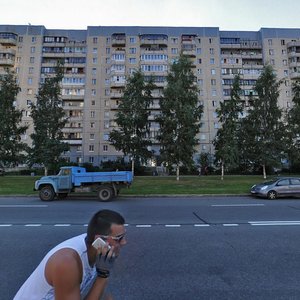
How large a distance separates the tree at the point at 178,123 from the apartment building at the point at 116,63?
31.6 metres

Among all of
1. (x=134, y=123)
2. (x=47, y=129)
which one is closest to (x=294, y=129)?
(x=134, y=123)

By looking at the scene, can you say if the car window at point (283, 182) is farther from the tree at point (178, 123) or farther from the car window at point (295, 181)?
the tree at point (178, 123)

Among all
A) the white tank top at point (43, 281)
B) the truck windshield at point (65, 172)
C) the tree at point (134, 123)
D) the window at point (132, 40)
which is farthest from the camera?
the window at point (132, 40)

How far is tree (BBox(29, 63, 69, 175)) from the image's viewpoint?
2900 centimetres

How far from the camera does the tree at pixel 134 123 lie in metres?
33.0

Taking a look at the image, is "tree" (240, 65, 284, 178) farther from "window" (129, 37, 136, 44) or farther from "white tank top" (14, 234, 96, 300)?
"window" (129, 37, 136, 44)

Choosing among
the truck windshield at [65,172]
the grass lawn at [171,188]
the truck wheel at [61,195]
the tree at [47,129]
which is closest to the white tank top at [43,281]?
the truck windshield at [65,172]

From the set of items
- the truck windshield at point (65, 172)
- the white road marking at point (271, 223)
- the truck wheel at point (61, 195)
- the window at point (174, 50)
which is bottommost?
the white road marking at point (271, 223)

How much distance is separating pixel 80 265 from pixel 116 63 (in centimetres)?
6522

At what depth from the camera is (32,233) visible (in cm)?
734

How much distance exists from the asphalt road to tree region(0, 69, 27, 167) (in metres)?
21.5

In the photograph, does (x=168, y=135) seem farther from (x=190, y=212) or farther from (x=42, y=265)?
(x=42, y=265)

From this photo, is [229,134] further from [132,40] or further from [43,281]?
[132,40]

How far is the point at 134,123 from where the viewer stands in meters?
33.3
